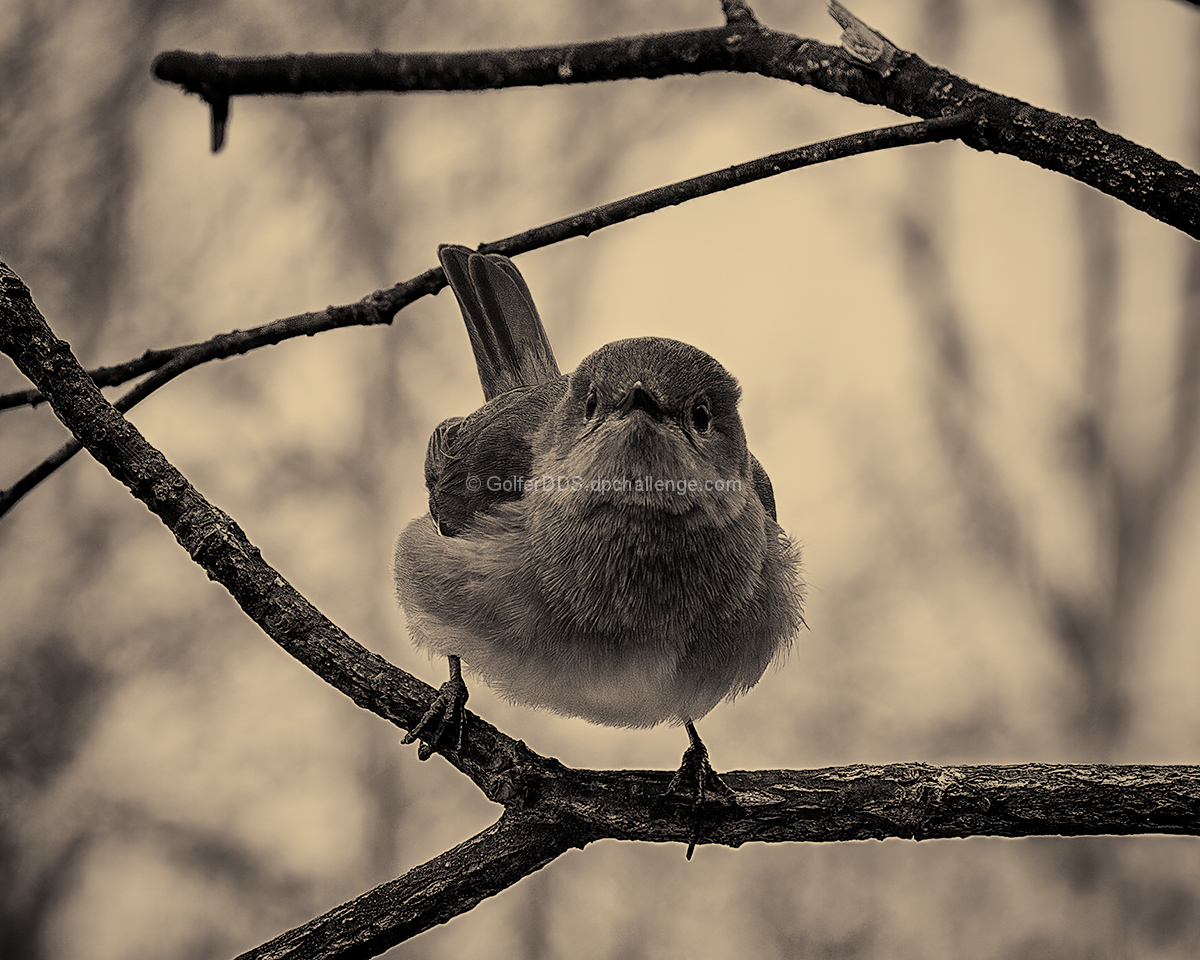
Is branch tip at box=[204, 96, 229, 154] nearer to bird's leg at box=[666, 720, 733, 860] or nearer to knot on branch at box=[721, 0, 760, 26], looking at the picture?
knot on branch at box=[721, 0, 760, 26]

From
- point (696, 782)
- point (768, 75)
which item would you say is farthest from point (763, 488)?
point (768, 75)

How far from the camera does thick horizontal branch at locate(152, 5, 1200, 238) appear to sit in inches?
41.6

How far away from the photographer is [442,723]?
124 cm

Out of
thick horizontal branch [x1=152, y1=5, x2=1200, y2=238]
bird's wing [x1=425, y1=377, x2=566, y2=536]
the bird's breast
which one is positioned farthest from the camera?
bird's wing [x1=425, y1=377, x2=566, y2=536]

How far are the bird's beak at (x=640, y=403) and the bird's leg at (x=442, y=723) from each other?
1.38 feet

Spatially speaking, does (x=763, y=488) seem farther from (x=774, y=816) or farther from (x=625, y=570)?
(x=774, y=816)

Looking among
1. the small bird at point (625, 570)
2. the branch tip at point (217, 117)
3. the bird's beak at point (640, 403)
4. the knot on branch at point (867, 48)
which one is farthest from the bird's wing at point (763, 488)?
the branch tip at point (217, 117)

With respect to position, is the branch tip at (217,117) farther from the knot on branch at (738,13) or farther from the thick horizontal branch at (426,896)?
the thick horizontal branch at (426,896)

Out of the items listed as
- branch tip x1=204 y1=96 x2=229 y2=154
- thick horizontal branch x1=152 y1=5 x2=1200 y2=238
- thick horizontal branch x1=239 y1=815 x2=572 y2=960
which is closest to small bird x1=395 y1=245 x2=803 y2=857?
thick horizontal branch x1=239 y1=815 x2=572 y2=960

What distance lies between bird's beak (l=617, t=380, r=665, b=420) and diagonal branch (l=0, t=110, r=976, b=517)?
187 millimetres

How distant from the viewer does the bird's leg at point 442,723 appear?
1219mm

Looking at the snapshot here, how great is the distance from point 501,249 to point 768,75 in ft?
1.34

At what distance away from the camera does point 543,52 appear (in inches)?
48.1

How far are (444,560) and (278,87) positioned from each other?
63 cm
